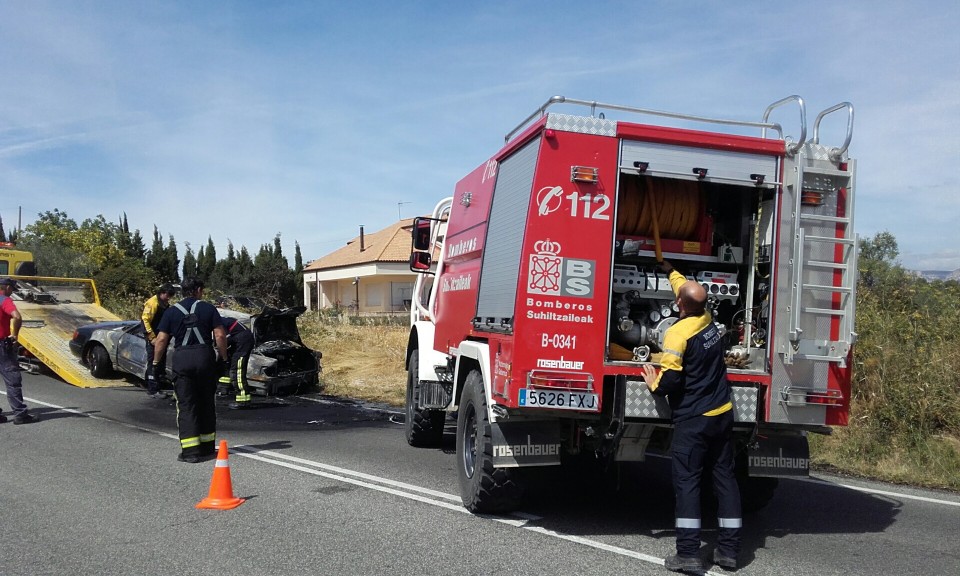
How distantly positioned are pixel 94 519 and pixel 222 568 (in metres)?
1.61

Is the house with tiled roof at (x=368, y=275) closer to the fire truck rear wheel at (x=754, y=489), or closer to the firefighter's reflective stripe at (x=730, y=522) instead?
the fire truck rear wheel at (x=754, y=489)

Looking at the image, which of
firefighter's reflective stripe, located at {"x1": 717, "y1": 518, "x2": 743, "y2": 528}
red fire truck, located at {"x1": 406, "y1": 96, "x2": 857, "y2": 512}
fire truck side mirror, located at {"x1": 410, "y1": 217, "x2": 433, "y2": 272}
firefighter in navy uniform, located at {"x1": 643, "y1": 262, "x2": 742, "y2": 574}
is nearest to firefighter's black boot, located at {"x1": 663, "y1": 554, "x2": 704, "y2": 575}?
firefighter in navy uniform, located at {"x1": 643, "y1": 262, "x2": 742, "y2": 574}

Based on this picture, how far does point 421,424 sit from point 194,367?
Result: 8.17ft

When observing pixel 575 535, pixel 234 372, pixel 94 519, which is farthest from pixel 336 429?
pixel 575 535

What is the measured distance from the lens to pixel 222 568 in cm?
479

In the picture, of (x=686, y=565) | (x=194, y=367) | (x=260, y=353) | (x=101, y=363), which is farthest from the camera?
(x=101, y=363)

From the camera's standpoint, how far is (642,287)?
19.8 ft

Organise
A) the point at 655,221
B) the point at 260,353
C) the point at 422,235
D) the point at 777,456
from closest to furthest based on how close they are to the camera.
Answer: the point at 777,456
the point at 655,221
the point at 422,235
the point at 260,353

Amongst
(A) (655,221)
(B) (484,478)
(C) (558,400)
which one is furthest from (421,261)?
(C) (558,400)

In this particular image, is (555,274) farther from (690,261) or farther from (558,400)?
(690,261)

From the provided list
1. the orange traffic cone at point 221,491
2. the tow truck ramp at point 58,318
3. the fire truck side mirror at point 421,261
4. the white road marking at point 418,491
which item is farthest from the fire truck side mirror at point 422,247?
the tow truck ramp at point 58,318

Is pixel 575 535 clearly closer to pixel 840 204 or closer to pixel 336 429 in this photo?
pixel 840 204

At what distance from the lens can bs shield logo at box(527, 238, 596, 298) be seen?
5402mm

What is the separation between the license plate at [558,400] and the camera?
5.30m
